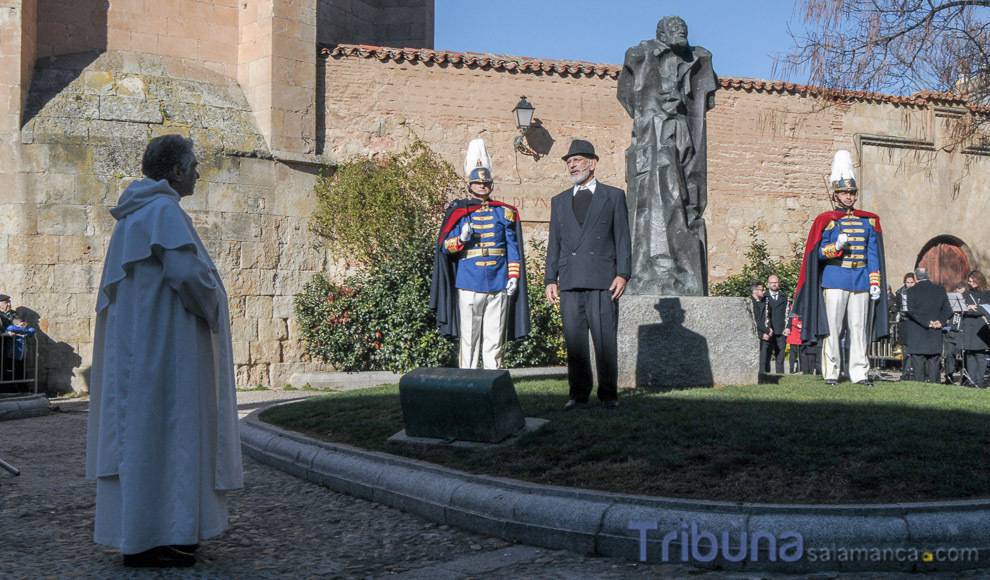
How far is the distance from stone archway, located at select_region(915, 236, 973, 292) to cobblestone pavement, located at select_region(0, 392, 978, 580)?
17.9 m

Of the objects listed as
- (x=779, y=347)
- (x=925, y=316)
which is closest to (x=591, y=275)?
(x=925, y=316)

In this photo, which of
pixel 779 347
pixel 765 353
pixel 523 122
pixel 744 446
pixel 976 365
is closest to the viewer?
pixel 744 446

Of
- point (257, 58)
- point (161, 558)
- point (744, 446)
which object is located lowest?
point (161, 558)

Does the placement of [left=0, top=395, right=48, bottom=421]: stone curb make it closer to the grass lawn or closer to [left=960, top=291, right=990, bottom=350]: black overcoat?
the grass lawn

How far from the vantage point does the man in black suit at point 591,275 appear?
7.71 metres

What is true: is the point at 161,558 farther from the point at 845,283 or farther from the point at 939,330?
the point at 939,330

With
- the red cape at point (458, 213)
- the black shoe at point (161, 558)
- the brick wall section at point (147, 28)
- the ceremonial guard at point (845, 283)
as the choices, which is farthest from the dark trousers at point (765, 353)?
the black shoe at point (161, 558)

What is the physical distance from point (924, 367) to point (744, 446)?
10924 mm

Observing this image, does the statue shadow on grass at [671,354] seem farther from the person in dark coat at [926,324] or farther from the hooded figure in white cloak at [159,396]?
the person in dark coat at [926,324]

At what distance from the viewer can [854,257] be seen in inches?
393

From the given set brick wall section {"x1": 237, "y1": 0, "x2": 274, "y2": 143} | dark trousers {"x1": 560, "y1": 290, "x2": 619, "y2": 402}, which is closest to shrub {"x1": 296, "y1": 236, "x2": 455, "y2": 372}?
brick wall section {"x1": 237, "y1": 0, "x2": 274, "y2": 143}

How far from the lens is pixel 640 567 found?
4.59 m

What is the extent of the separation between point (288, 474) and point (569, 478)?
8.42 feet

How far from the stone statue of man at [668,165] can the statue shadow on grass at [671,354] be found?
472 mm
